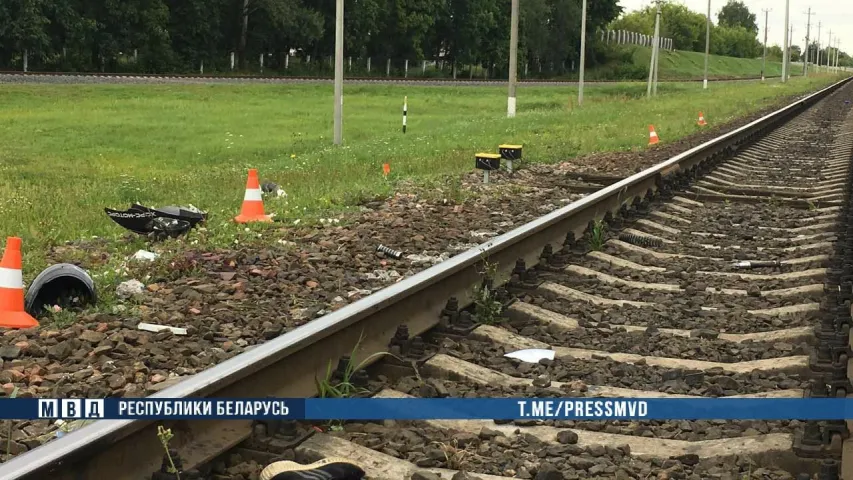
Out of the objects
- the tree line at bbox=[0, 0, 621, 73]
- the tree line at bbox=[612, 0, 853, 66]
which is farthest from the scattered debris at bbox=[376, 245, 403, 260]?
the tree line at bbox=[612, 0, 853, 66]

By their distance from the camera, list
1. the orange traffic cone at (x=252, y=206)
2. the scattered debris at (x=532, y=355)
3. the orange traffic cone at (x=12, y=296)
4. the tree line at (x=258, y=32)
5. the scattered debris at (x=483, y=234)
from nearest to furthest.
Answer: the scattered debris at (x=532, y=355), the orange traffic cone at (x=12, y=296), the scattered debris at (x=483, y=234), the orange traffic cone at (x=252, y=206), the tree line at (x=258, y=32)

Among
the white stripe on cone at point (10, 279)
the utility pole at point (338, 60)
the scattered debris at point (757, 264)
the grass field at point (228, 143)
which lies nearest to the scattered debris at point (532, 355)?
the white stripe on cone at point (10, 279)

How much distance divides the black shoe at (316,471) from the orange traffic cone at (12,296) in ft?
8.82

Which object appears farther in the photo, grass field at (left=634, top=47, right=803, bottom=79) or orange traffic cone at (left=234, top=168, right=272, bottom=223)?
grass field at (left=634, top=47, right=803, bottom=79)

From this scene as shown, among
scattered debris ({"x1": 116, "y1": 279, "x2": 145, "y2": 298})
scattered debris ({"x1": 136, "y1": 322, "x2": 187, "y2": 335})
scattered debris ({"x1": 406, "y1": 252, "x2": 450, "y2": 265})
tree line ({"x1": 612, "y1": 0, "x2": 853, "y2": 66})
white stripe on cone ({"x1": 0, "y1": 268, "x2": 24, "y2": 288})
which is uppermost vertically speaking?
tree line ({"x1": 612, "y1": 0, "x2": 853, "y2": 66})

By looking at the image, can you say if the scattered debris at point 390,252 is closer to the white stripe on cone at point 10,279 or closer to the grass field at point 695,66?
the white stripe on cone at point 10,279

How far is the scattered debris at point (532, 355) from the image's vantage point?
15.3ft

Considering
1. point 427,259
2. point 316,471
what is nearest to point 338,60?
point 427,259

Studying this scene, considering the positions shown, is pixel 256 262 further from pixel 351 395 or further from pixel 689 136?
pixel 689 136

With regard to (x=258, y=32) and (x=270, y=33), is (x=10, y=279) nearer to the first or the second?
(x=258, y=32)

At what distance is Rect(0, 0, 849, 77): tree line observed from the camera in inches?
2181

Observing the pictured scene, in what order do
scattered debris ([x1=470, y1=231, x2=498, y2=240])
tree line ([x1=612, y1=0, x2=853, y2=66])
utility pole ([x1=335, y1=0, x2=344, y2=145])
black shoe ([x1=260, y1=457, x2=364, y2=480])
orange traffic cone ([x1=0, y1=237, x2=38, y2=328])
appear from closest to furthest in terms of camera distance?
black shoe ([x1=260, y1=457, x2=364, y2=480]) < orange traffic cone ([x1=0, y1=237, x2=38, y2=328]) < scattered debris ([x1=470, y1=231, x2=498, y2=240]) < utility pole ([x1=335, y1=0, x2=344, y2=145]) < tree line ([x1=612, y1=0, x2=853, y2=66])

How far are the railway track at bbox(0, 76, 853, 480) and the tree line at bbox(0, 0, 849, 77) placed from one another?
5020 cm

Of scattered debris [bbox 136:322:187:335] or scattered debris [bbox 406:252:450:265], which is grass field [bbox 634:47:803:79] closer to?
scattered debris [bbox 406:252:450:265]
